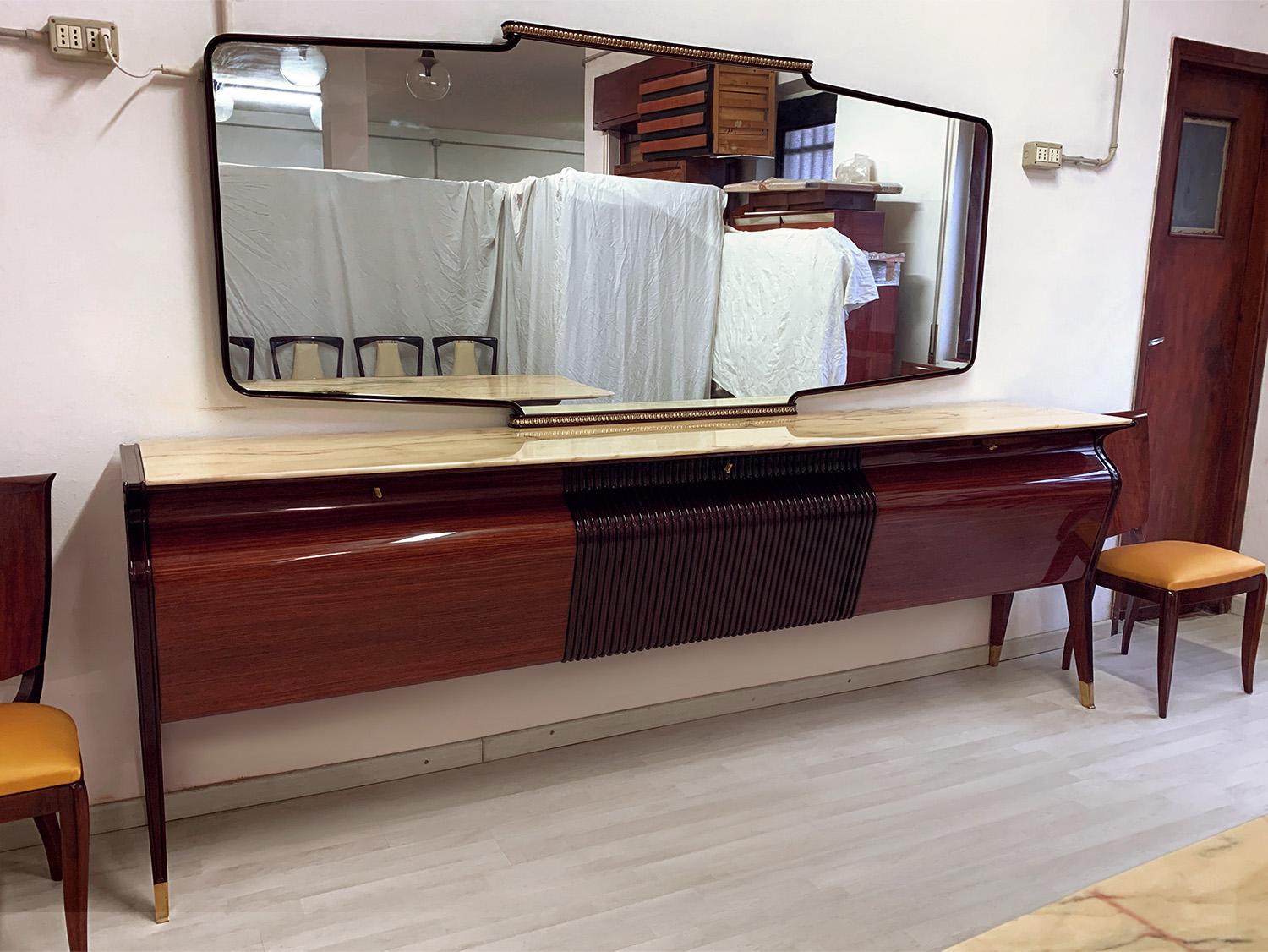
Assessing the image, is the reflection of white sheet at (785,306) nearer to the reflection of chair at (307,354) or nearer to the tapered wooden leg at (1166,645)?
the reflection of chair at (307,354)

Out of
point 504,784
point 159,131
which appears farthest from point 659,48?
point 504,784

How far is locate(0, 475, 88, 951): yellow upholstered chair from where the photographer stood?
5.77ft

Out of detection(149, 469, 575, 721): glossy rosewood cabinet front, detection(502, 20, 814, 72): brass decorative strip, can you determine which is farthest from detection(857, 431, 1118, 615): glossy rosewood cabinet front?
detection(502, 20, 814, 72): brass decorative strip

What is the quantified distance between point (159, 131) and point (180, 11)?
249 millimetres

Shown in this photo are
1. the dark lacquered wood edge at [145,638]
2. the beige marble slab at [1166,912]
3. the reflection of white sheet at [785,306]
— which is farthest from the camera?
the reflection of white sheet at [785,306]

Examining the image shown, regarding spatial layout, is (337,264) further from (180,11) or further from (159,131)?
(180,11)

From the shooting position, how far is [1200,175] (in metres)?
3.75

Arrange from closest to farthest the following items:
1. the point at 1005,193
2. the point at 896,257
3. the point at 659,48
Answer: the point at 659,48 → the point at 896,257 → the point at 1005,193

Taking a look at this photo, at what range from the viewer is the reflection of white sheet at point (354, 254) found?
2.21 m

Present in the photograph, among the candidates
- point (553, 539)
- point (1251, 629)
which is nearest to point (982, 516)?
point (1251, 629)

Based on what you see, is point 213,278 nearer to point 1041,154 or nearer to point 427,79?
point 427,79

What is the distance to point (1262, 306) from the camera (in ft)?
12.7

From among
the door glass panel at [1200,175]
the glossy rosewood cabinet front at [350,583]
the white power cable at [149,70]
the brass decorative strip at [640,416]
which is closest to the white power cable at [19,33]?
the white power cable at [149,70]

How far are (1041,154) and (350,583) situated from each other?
2511 mm
